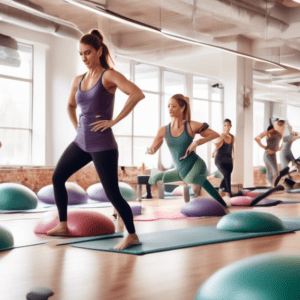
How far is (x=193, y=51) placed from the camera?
10625 mm

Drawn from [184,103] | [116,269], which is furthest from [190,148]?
[116,269]

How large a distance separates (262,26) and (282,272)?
8.83 meters

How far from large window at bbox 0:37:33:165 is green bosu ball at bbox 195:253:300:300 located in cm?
840

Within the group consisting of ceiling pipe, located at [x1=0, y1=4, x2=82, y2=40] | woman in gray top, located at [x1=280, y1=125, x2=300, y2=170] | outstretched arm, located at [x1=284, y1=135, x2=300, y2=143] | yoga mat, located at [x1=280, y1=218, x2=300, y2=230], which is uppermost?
ceiling pipe, located at [x1=0, y1=4, x2=82, y2=40]

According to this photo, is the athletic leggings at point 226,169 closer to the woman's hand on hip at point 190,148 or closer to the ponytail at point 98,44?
the woman's hand on hip at point 190,148

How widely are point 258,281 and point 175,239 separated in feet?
6.95

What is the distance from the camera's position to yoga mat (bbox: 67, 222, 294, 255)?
3.34 meters

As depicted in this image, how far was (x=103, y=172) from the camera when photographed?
10.8ft

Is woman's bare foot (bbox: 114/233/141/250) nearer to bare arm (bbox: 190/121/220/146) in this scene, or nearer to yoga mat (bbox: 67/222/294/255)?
yoga mat (bbox: 67/222/294/255)

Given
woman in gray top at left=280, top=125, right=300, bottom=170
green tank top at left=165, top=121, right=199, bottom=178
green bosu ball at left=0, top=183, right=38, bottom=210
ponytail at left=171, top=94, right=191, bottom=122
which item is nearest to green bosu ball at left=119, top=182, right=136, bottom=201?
green bosu ball at left=0, top=183, right=38, bottom=210

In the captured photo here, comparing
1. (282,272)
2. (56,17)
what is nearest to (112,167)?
(282,272)

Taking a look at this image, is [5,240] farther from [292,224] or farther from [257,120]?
[257,120]

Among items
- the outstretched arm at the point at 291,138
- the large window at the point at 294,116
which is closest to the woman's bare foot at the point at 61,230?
the outstretched arm at the point at 291,138

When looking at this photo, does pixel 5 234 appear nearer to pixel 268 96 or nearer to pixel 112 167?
pixel 112 167
